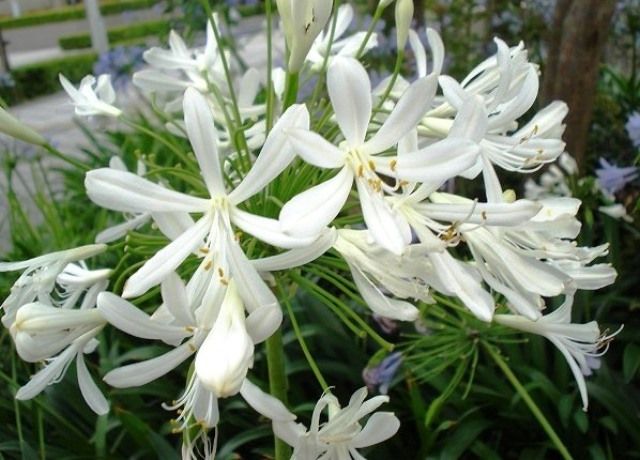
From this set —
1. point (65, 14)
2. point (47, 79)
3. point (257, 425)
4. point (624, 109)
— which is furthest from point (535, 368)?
point (65, 14)

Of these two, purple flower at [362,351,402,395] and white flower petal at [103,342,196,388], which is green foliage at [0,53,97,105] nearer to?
purple flower at [362,351,402,395]

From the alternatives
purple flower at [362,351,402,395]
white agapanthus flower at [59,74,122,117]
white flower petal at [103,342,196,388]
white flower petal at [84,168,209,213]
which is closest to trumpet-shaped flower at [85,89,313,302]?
white flower petal at [84,168,209,213]

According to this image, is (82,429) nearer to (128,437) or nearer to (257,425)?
(128,437)

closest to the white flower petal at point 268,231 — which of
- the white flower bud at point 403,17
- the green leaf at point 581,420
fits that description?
the white flower bud at point 403,17

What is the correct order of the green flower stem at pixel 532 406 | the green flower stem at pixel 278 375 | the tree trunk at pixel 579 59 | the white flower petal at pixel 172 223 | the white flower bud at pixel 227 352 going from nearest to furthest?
the white flower bud at pixel 227 352
the white flower petal at pixel 172 223
the green flower stem at pixel 278 375
the green flower stem at pixel 532 406
the tree trunk at pixel 579 59

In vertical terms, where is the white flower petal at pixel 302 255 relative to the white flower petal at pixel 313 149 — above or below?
below

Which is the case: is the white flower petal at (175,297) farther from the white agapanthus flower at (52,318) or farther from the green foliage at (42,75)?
the green foliage at (42,75)

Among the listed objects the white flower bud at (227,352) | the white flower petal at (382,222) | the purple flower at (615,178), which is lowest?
the purple flower at (615,178)

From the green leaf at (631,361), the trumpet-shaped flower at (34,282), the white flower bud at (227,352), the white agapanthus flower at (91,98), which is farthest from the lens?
the green leaf at (631,361)
